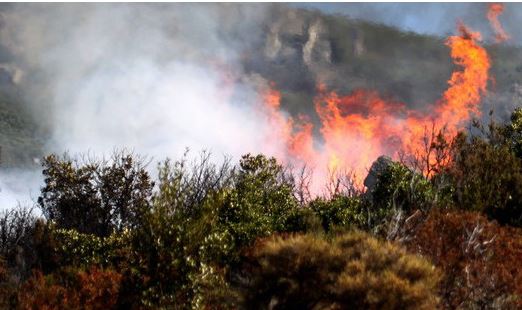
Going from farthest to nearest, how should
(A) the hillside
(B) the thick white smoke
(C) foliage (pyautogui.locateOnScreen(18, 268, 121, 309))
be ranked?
1. (B) the thick white smoke
2. (A) the hillside
3. (C) foliage (pyautogui.locateOnScreen(18, 268, 121, 309))

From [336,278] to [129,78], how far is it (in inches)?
7377

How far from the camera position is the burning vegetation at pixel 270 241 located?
12.3 m

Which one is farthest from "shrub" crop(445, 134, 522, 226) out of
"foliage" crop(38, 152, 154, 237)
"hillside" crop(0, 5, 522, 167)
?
"hillside" crop(0, 5, 522, 167)

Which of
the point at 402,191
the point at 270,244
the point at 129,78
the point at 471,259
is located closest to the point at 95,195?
the point at 402,191

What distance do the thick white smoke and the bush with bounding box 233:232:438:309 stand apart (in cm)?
15023

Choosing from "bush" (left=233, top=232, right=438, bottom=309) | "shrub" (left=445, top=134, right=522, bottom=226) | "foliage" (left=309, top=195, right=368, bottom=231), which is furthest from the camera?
"shrub" (left=445, top=134, right=522, bottom=226)

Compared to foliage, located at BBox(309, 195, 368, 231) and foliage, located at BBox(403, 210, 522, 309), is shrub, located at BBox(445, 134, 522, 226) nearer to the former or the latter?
foliage, located at BBox(403, 210, 522, 309)

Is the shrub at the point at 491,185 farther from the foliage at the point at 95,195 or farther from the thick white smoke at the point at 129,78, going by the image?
the thick white smoke at the point at 129,78

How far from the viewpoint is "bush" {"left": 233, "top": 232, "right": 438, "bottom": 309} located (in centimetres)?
1146

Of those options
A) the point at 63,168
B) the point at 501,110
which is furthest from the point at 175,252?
the point at 501,110

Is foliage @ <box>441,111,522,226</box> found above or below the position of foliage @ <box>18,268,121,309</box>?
above

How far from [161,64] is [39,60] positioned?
41405 millimetres

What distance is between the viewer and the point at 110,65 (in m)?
196

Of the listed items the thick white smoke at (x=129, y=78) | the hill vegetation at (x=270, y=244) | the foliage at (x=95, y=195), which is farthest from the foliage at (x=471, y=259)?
the thick white smoke at (x=129, y=78)
